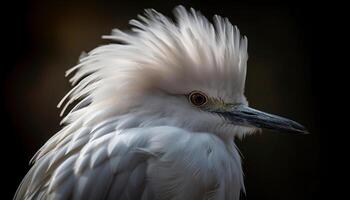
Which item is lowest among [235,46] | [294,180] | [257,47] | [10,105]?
[294,180]

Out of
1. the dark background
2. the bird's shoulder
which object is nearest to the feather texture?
the bird's shoulder

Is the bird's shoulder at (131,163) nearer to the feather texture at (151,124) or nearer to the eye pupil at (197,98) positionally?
the feather texture at (151,124)

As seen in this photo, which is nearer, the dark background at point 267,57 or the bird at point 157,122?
the bird at point 157,122

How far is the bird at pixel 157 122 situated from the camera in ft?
5.59

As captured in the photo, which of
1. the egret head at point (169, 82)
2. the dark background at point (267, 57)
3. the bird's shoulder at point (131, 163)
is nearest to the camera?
the bird's shoulder at point (131, 163)

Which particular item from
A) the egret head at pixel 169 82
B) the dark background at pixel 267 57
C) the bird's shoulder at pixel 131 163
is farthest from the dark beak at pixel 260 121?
the dark background at pixel 267 57

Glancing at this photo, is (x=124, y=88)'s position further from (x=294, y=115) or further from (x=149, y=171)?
(x=294, y=115)

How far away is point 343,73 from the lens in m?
3.11

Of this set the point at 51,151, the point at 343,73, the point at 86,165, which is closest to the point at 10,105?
the point at 51,151

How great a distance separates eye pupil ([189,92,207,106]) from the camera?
1872 mm

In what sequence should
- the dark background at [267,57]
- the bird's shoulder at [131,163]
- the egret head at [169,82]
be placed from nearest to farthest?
the bird's shoulder at [131,163] → the egret head at [169,82] → the dark background at [267,57]

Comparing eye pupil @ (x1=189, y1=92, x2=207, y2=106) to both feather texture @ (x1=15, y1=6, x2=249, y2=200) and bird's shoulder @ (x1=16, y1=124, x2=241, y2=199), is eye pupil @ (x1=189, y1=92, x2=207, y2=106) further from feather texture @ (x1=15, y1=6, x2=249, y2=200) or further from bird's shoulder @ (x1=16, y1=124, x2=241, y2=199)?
bird's shoulder @ (x1=16, y1=124, x2=241, y2=199)

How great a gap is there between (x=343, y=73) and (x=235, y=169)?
4.84 ft

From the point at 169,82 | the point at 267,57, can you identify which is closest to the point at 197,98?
the point at 169,82
